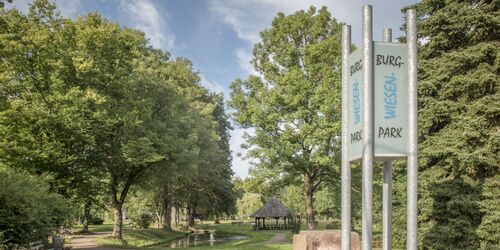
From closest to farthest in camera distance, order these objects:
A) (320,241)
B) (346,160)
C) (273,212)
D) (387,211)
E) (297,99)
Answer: (346,160), (387,211), (320,241), (297,99), (273,212)

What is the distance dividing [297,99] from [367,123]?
20834mm

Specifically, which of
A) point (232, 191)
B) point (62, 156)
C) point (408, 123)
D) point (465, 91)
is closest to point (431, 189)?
point (465, 91)

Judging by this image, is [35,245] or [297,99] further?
[297,99]

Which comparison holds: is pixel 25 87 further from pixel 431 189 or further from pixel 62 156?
pixel 431 189

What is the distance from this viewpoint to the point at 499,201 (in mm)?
16188

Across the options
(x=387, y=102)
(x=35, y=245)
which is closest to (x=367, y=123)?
(x=387, y=102)

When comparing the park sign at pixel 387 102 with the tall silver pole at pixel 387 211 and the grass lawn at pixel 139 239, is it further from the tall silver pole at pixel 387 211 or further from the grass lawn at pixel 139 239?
the grass lawn at pixel 139 239

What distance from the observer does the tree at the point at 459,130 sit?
16.6 metres

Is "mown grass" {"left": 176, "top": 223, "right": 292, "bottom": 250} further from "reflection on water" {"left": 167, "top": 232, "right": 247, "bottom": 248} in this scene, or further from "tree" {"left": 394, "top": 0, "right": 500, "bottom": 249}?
"tree" {"left": 394, "top": 0, "right": 500, "bottom": 249}

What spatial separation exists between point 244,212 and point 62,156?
59.5 metres

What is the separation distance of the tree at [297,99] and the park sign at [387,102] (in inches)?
746

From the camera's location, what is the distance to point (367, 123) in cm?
771

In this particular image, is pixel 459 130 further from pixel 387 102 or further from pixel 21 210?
pixel 21 210

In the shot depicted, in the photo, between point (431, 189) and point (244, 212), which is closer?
point (431, 189)
